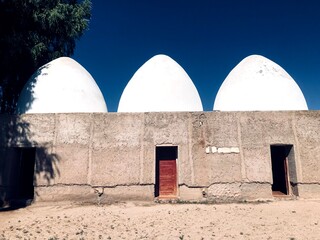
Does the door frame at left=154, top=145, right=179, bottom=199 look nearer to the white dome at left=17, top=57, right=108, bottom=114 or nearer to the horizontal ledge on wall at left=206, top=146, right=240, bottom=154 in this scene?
the horizontal ledge on wall at left=206, top=146, right=240, bottom=154

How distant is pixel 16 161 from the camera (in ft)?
32.4

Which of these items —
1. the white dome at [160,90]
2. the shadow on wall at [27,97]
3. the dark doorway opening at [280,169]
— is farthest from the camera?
the white dome at [160,90]

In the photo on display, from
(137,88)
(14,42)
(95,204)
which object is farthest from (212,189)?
(14,42)

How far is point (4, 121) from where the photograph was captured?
984 centimetres

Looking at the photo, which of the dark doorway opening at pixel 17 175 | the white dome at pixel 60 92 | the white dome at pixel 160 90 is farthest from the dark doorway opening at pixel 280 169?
the dark doorway opening at pixel 17 175

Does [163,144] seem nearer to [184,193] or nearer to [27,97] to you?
[184,193]

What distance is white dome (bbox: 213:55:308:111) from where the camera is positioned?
11148 mm

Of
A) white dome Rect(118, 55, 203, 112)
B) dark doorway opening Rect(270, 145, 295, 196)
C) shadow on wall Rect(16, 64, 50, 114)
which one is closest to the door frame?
white dome Rect(118, 55, 203, 112)

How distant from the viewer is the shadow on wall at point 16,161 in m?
9.32

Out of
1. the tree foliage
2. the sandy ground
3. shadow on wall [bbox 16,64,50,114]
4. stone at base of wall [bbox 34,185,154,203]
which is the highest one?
the tree foliage

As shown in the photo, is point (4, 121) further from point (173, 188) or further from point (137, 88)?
point (173, 188)

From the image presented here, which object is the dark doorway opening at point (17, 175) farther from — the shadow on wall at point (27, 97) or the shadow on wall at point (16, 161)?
the shadow on wall at point (27, 97)

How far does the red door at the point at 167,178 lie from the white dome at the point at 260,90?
12.2ft

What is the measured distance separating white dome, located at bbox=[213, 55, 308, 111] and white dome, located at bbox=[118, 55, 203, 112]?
4.63ft
